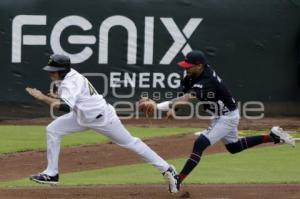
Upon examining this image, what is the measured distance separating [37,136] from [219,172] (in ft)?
17.9

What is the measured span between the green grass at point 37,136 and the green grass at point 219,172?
8.98 ft

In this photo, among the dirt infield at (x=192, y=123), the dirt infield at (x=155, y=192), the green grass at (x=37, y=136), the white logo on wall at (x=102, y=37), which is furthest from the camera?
the white logo on wall at (x=102, y=37)

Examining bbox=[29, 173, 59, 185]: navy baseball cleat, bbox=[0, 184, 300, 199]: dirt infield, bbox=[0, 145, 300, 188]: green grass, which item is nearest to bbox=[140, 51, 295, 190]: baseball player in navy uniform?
bbox=[0, 184, 300, 199]: dirt infield

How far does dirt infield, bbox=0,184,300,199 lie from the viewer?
29.5ft

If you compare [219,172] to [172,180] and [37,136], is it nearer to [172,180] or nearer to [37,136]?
[172,180]

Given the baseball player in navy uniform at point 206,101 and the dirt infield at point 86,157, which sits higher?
the baseball player in navy uniform at point 206,101

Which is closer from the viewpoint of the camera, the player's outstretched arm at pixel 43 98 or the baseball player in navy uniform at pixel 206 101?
the player's outstretched arm at pixel 43 98

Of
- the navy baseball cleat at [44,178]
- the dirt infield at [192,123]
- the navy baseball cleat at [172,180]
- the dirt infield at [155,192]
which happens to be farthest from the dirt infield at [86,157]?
the dirt infield at [192,123]

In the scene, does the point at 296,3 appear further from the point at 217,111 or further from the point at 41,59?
the point at 217,111

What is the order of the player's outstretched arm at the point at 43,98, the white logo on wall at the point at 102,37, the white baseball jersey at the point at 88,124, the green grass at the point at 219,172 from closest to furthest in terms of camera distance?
the player's outstretched arm at the point at 43,98 → the white baseball jersey at the point at 88,124 → the green grass at the point at 219,172 → the white logo on wall at the point at 102,37

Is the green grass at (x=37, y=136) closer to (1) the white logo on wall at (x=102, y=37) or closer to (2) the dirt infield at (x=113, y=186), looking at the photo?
(2) the dirt infield at (x=113, y=186)

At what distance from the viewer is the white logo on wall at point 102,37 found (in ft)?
58.6

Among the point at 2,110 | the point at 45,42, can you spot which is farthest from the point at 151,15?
the point at 2,110

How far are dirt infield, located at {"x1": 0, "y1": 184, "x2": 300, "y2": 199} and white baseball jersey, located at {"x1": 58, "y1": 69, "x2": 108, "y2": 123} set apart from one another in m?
0.95
